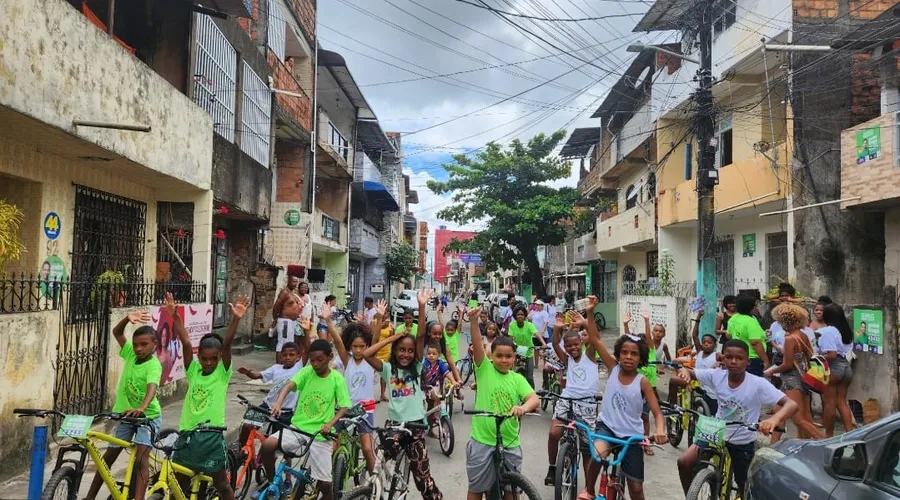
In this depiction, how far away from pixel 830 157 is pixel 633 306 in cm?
655

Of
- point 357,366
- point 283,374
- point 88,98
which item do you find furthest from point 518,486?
point 88,98

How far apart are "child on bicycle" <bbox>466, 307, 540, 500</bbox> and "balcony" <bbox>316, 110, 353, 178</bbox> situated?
52.9ft

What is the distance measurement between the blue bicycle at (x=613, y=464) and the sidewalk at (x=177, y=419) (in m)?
4.13

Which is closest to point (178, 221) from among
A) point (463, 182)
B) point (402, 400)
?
point (402, 400)

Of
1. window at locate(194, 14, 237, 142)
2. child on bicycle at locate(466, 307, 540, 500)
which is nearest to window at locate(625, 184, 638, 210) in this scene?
window at locate(194, 14, 237, 142)

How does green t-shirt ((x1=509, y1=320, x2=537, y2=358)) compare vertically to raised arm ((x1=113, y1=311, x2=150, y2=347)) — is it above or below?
below

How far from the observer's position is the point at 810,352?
6816mm

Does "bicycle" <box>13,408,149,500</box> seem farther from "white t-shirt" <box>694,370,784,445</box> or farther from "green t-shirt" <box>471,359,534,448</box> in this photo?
"white t-shirt" <box>694,370,784,445</box>

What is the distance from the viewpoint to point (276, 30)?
1548 cm

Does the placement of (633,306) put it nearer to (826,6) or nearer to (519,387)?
(826,6)

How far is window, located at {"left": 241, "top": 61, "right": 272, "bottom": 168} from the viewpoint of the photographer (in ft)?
41.5

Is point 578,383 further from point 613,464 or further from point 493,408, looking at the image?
point 493,408

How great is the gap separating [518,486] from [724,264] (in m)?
14.7

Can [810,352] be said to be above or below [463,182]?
below
